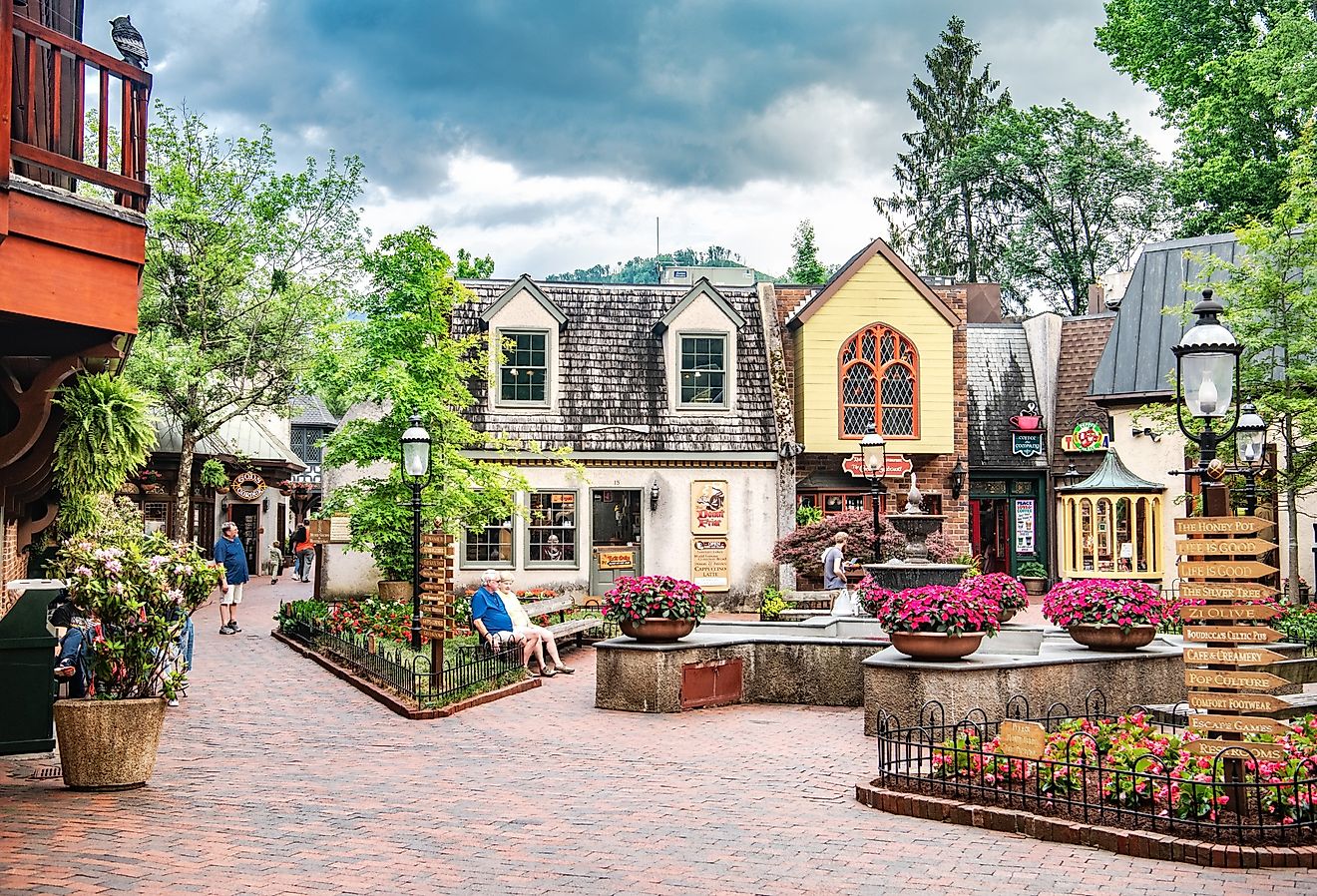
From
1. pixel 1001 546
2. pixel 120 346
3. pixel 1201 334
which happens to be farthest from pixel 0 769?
pixel 1001 546

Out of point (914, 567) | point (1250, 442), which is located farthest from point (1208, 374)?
A: point (1250, 442)

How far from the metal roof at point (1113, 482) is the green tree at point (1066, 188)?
19.0 meters

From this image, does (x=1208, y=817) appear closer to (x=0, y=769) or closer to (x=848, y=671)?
(x=848, y=671)

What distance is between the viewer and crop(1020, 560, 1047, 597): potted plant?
3027 centimetres

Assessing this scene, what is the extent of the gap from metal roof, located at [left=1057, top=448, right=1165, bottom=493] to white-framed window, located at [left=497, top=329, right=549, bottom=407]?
1123 centimetres

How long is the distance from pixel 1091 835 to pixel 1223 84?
31.3m

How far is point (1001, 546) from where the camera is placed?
1230 inches

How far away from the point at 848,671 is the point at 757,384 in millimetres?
13670

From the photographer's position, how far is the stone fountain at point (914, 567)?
16.1 meters

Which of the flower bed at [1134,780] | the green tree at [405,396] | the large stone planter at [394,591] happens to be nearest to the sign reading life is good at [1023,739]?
the flower bed at [1134,780]

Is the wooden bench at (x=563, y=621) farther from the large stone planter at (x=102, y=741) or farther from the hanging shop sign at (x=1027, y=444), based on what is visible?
the hanging shop sign at (x=1027, y=444)

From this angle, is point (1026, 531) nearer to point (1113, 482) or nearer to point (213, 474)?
point (1113, 482)

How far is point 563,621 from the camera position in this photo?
2058 centimetres

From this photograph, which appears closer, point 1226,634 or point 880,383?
point 1226,634
